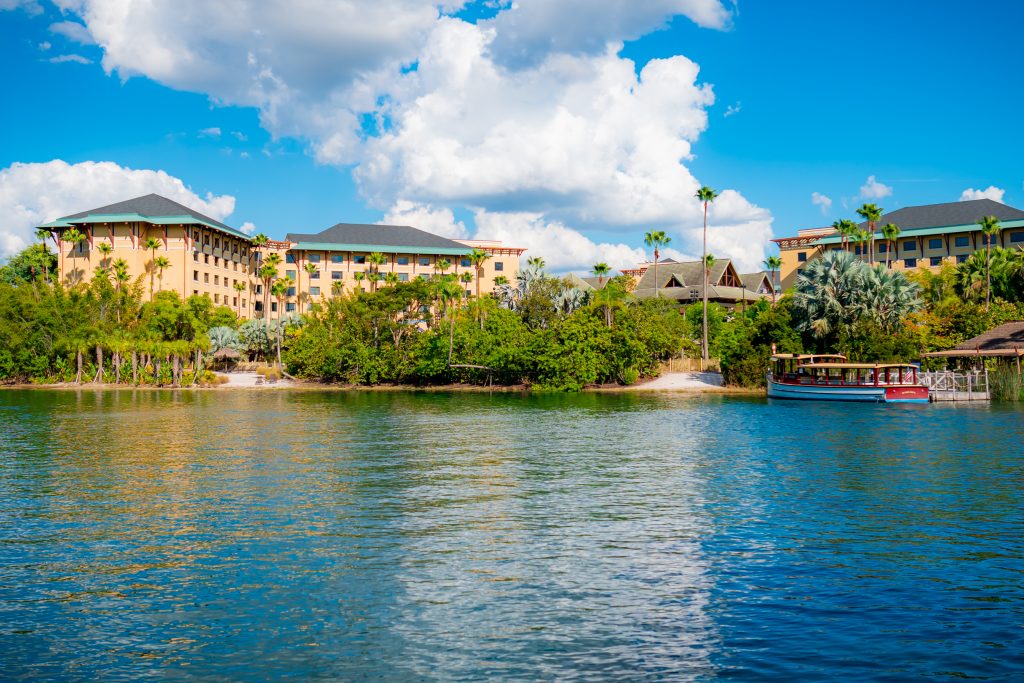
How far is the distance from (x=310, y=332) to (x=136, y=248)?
34309 millimetres

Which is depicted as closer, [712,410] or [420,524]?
[420,524]

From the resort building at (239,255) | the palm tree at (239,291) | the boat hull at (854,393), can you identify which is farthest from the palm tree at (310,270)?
the boat hull at (854,393)

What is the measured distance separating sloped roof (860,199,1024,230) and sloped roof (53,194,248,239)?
87.6 meters

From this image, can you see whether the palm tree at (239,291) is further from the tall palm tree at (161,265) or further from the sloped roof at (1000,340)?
the sloped roof at (1000,340)

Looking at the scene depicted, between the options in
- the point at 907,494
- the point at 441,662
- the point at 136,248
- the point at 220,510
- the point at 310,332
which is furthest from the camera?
the point at 136,248

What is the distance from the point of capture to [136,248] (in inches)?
4318

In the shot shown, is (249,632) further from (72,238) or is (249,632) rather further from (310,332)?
(72,238)

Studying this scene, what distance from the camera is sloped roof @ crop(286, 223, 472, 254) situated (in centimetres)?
12450

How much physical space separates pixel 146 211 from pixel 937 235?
99.0 metres

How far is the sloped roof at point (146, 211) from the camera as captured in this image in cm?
10917

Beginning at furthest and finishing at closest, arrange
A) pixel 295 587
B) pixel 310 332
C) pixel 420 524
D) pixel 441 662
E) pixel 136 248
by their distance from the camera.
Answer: pixel 136 248 < pixel 310 332 < pixel 420 524 < pixel 295 587 < pixel 441 662

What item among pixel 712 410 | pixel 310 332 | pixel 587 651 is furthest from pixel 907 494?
pixel 310 332

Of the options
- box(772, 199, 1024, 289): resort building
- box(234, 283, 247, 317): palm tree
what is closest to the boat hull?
box(772, 199, 1024, 289): resort building

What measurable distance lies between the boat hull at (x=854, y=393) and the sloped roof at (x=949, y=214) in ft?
173
